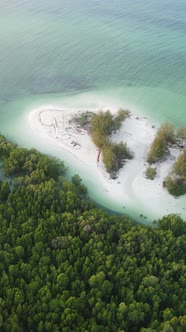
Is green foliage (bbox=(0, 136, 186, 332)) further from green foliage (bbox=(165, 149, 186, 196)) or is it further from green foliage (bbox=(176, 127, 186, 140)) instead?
green foliage (bbox=(176, 127, 186, 140))

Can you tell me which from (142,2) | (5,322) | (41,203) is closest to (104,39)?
(142,2)

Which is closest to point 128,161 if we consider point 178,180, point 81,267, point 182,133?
point 178,180

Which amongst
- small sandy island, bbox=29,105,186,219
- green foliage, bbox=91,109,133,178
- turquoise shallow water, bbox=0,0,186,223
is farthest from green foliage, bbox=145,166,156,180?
turquoise shallow water, bbox=0,0,186,223

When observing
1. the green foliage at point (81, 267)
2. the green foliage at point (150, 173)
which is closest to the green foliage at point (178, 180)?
the green foliage at point (150, 173)

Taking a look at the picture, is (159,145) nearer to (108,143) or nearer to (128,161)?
(128,161)

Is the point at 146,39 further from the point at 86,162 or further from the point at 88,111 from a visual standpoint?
the point at 86,162
